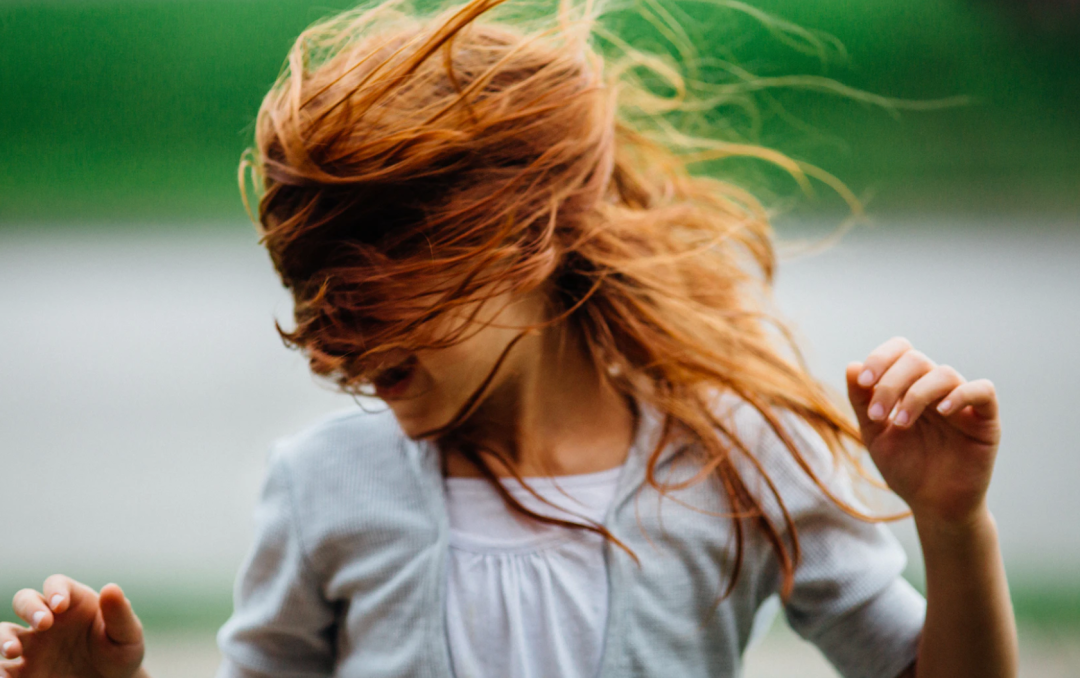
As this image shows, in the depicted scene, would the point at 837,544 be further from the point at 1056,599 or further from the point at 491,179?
the point at 1056,599

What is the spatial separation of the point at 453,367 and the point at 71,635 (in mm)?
275

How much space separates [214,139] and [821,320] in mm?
995

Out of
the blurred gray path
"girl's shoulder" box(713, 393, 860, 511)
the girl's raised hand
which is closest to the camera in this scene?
the girl's raised hand

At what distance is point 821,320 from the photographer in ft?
4.67

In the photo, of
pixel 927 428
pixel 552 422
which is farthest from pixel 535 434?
pixel 927 428

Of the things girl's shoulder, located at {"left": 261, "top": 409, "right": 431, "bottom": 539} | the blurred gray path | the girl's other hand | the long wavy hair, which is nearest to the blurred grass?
the blurred gray path

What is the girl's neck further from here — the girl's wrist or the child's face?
the girl's wrist

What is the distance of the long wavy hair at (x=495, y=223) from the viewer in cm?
48

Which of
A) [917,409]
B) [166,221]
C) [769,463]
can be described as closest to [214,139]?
[166,221]

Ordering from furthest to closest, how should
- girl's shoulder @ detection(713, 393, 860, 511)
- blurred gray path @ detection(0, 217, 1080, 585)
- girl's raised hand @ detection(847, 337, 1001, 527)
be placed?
blurred gray path @ detection(0, 217, 1080, 585) → girl's shoulder @ detection(713, 393, 860, 511) → girl's raised hand @ detection(847, 337, 1001, 527)

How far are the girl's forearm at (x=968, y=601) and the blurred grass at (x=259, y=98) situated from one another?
0.83 m

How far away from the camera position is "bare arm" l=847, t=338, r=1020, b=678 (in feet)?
1.47

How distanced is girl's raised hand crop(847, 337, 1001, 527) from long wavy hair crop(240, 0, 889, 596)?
63mm

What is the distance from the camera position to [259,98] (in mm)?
1321
